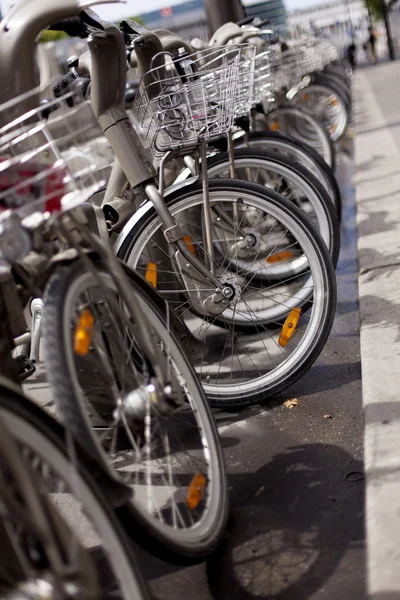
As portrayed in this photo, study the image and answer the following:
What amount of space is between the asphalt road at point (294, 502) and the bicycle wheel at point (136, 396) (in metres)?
0.13

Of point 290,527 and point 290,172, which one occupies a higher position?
point 290,172

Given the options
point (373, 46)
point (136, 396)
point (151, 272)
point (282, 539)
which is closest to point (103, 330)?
point (136, 396)

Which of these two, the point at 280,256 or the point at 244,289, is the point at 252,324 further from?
the point at 280,256

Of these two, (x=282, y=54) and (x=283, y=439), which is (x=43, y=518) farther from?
(x=282, y=54)

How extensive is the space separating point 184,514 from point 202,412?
308mm

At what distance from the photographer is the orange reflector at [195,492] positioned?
2.21 metres

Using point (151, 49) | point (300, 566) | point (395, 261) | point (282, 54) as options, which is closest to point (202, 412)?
point (300, 566)

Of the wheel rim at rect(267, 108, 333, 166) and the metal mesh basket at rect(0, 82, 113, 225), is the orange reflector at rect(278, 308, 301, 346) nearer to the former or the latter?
the metal mesh basket at rect(0, 82, 113, 225)

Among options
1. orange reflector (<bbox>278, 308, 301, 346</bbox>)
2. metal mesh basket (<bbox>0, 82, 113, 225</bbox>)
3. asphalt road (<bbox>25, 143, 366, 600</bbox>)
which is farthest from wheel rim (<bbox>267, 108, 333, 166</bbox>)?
metal mesh basket (<bbox>0, 82, 113, 225</bbox>)

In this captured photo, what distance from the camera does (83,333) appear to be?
1.90m

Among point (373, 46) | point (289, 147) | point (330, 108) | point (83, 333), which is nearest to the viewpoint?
point (83, 333)

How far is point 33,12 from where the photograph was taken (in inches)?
108

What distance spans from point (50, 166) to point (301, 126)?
16.3 ft

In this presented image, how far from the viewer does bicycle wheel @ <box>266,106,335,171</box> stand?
598 centimetres
